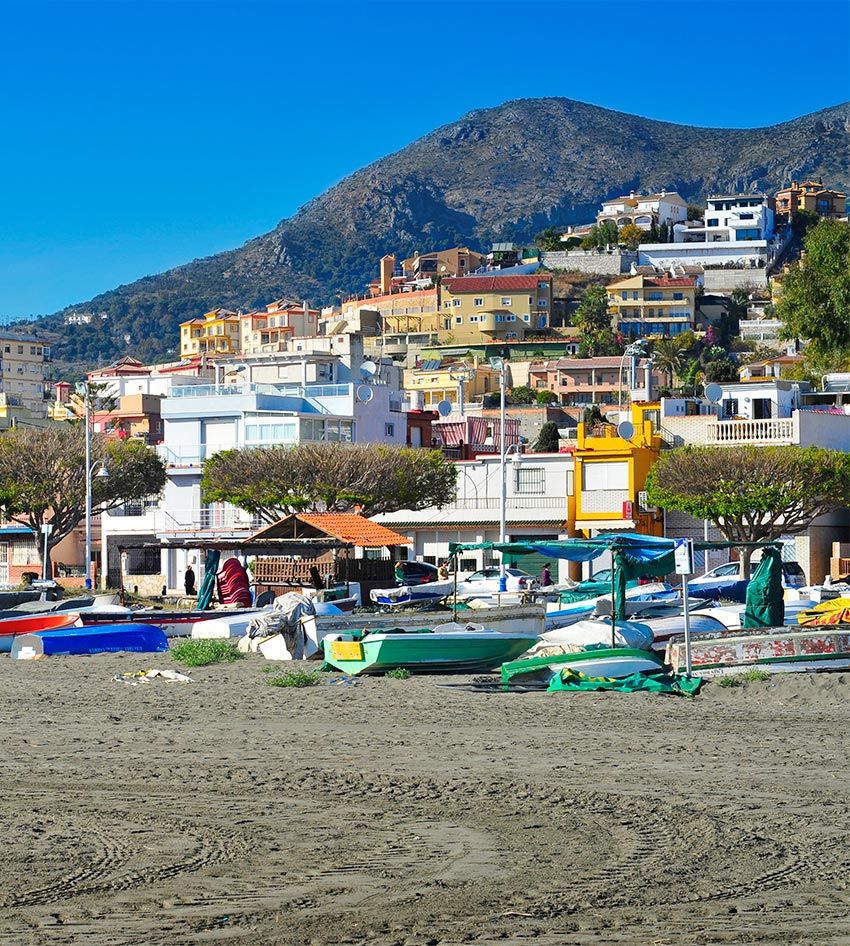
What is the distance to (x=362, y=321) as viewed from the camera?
180375mm

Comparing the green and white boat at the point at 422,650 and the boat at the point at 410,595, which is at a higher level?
the green and white boat at the point at 422,650

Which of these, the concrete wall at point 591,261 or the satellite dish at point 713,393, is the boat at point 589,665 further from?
the concrete wall at point 591,261

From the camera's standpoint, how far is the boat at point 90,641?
28.3 metres

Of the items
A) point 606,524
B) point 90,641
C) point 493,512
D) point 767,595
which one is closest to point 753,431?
point 606,524

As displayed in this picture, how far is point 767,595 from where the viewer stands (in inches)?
1073

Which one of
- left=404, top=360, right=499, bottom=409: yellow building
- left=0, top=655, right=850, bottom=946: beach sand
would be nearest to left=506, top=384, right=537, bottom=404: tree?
left=404, top=360, right=499, bottom=409: yellow building

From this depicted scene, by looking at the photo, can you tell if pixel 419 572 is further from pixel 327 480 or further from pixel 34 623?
pixel 34 623

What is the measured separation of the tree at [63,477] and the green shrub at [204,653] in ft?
101

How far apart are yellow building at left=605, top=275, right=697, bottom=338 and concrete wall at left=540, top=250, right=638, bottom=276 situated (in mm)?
17834

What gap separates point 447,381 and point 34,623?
109128 millimetres

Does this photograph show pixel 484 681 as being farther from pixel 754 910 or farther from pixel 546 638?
pixel 754 910

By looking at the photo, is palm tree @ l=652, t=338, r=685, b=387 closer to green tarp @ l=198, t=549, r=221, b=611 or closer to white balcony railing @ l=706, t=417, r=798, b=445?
white balcony railing @ l=706, t=417, r=798, b=445

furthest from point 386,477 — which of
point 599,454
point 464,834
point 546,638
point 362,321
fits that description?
point 362,321

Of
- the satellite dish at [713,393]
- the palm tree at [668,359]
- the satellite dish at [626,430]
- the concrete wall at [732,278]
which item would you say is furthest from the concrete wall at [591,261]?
the satellite dish at [626,430]
